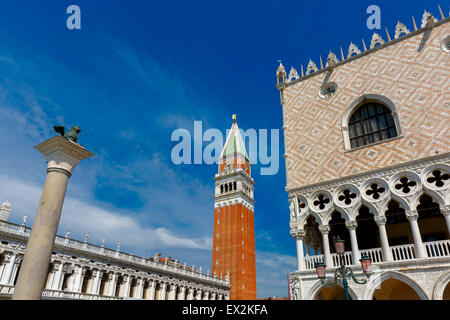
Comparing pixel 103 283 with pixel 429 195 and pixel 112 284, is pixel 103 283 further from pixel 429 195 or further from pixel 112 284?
pixel 429 195

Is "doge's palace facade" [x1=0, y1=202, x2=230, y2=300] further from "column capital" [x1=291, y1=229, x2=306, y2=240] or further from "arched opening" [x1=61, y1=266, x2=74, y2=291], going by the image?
"column capital" [x1=291, y1=229, x2=306, y2=240]

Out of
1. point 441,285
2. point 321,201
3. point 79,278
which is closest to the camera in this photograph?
point 441,285

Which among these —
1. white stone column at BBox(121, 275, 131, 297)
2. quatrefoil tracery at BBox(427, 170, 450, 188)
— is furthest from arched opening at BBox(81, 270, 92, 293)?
quatrefoil tracery at BBox(427, 170, 450, 188)

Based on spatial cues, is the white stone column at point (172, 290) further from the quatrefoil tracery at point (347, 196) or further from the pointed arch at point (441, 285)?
the pointed arch at point (441, 285)

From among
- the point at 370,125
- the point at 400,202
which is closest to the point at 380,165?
the point at 400,202

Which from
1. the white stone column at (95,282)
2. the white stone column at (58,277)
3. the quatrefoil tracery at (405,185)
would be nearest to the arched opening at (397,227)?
the quatrefoil tracery at (405,185)

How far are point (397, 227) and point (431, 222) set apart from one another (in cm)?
134

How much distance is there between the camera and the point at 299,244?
14.1 metres

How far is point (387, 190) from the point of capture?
492 inches

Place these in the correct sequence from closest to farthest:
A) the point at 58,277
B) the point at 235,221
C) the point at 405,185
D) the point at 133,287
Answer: the point at 405,185 < the point at 58,277 < the point at 133,287 < the point at 235,221

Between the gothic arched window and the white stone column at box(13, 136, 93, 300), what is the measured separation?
12085 mm

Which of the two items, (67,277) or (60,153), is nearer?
(60,153)
